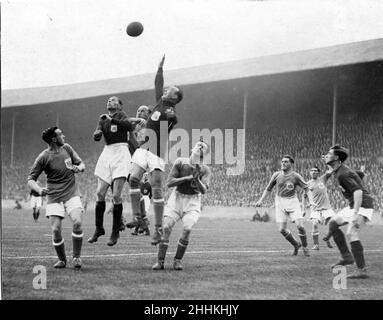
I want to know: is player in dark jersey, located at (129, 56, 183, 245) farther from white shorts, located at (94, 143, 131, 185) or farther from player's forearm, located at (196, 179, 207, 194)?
player's forearm, located at (196, 179, 207, 194)

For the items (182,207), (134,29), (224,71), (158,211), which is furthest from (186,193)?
(224,71)

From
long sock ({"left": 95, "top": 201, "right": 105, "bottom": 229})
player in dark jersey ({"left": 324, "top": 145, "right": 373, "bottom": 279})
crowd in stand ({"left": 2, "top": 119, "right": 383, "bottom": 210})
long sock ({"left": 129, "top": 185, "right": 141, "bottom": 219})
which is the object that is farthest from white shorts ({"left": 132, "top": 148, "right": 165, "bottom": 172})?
crowd in stand ({"left": 2, "top": 119, "right": 383, "bottom": 210})

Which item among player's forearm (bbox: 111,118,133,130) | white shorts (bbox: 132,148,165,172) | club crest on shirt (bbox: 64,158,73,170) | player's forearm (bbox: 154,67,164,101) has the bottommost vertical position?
club crest on shirt (bbox: 64,158,73,170)

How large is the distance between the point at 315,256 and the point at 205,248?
1.94 metres

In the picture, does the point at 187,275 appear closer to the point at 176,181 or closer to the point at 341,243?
the point at 176,181

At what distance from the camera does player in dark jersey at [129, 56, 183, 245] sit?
7.73 meters

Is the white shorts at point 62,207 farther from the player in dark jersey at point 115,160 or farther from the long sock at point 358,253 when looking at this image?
the long sock at point 358,253

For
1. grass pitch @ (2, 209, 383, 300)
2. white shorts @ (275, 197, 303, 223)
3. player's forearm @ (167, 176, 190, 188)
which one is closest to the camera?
grass pitch @ (2, 209, 383, 300)

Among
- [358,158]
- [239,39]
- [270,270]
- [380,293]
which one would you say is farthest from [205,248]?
[358,158]

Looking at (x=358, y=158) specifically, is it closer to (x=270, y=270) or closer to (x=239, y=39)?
(x=239, y=39)

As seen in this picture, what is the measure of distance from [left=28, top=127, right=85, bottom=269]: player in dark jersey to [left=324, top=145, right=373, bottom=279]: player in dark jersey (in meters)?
3.14

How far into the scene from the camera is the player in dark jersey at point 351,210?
6648mm

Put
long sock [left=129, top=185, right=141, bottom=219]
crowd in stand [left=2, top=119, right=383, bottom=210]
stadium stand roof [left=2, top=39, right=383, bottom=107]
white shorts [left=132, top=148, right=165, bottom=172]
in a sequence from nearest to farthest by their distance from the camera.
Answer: white shorts [left=132, top=148, right=165, bottom=172] → long sock [left=129, top=185, right=141, bottom=219] → stadium stand roof [left=2, top=39, right=383, bottom=107] → crowd in stand [left=2, top=119, right=383, bottom=210]

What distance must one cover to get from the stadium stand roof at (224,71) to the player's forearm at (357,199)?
41.0ft
